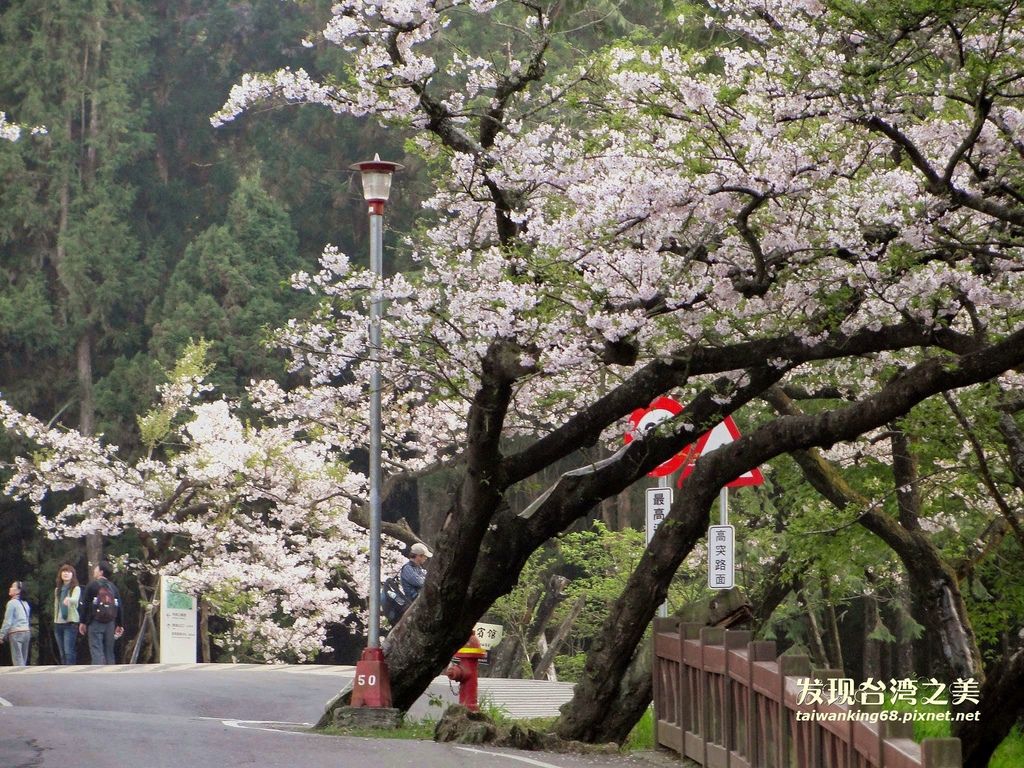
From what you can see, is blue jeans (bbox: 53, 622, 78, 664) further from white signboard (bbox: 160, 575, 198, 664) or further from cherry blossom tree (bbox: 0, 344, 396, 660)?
cherry blossom tree (bbox: 0, 344, 396, 660)

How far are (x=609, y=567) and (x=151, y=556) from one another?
31.1 feet

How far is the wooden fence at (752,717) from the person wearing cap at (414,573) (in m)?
7.23

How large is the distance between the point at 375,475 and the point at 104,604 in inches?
449

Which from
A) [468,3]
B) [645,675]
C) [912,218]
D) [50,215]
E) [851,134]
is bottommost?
[645,675]

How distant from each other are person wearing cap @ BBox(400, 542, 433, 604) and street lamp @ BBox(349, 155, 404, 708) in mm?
4930

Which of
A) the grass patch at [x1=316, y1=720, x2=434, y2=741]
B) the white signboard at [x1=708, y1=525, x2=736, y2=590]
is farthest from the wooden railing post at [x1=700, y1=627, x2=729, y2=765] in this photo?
the grass patch at [x1=316, y1=720, x2=434, y2=741]

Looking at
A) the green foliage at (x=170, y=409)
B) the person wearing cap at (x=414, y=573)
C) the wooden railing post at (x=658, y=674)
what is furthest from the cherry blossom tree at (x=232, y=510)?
the wooden railing post at (x=658, y=674)

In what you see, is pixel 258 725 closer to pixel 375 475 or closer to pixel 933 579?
pixel 375 475

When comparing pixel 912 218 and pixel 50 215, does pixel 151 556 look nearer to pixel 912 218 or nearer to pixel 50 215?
pixel 50 215

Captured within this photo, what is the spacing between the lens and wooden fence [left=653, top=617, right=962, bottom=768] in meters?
6.95

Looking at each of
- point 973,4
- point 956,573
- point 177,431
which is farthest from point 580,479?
point 177,431

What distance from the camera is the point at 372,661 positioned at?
13.1m

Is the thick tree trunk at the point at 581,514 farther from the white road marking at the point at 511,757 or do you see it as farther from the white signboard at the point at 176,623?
the white signboard at the point at 176,623

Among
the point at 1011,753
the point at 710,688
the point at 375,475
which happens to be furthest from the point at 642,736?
the point at 1011,753
